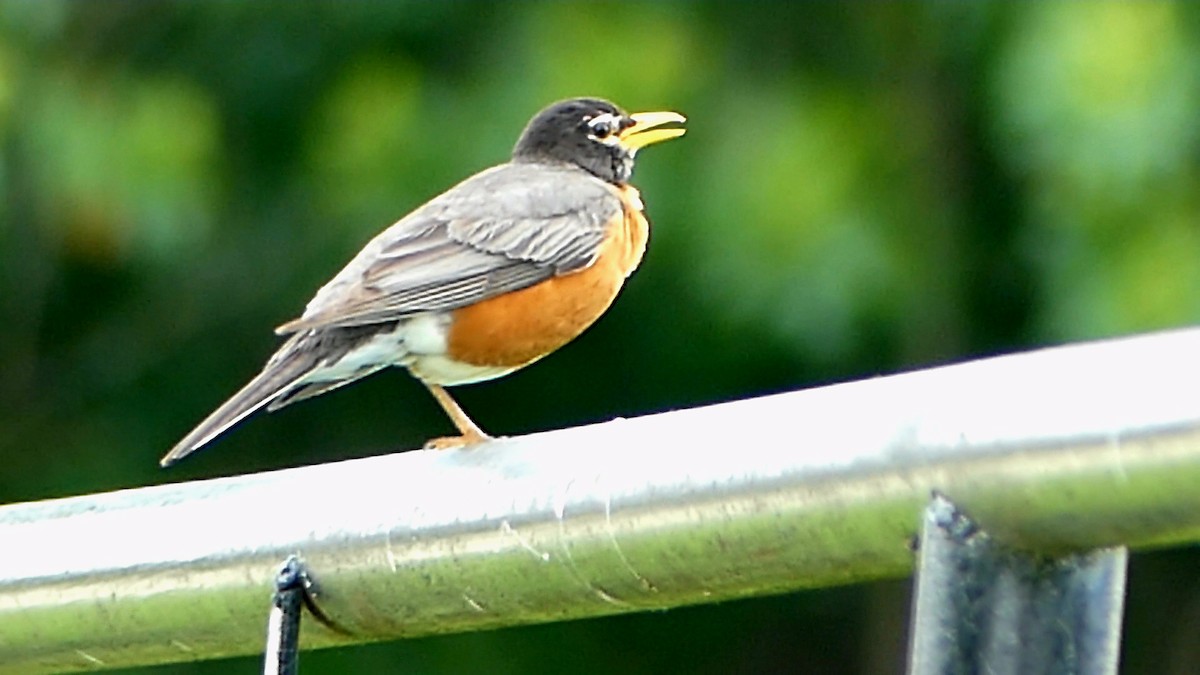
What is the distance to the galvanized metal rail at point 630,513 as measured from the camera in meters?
1.22

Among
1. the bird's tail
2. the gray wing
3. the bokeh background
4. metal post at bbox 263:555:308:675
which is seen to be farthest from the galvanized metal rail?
the bokeh background

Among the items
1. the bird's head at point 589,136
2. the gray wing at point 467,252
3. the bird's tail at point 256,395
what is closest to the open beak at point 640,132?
the bird's head at point 589,136

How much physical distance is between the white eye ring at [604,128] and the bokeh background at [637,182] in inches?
32.0

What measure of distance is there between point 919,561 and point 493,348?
258cm

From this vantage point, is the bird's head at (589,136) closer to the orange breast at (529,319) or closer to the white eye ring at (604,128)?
the white eye ring at (604,128)

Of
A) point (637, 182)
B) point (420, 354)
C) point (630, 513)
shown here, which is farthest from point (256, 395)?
point (637, 182)

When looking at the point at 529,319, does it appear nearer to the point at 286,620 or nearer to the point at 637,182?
the point at 637,182

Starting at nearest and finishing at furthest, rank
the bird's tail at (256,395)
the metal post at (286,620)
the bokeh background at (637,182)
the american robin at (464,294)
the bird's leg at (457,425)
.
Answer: the metal post at (286,620)
the bird's tail at (256,395)
the bird's leg at (457,425)
the american robin at (464,294)
the bokeh background at (637,182)

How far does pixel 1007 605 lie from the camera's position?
1.31 m

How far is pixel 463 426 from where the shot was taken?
3896 mm

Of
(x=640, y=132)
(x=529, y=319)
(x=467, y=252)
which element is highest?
(x=640, y=132)

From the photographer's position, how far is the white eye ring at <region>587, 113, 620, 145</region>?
496 centimetres

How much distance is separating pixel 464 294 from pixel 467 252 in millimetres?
160

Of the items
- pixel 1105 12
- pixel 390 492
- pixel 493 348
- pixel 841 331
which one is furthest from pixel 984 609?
pixel 841 331
